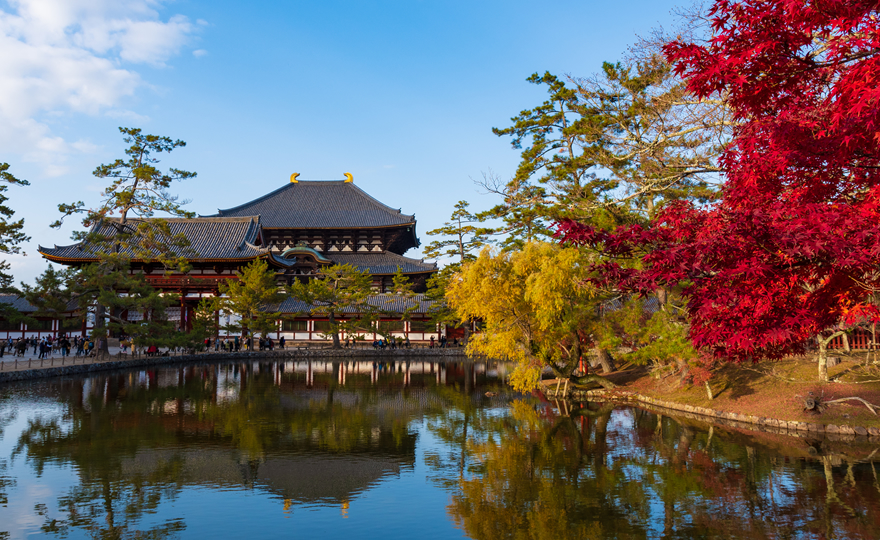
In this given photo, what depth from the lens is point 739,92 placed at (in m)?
5.78

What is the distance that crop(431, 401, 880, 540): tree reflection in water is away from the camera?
821 centimetres

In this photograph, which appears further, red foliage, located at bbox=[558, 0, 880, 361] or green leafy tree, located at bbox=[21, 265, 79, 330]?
green leafy tree, located at bbox=[21, 265, 79, 330]

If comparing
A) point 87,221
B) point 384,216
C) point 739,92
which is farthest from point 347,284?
point 739,92

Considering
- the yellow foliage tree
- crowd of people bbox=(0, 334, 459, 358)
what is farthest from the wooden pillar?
the yellow foliage tree

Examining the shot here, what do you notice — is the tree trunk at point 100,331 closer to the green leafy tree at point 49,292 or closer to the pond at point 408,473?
the green leafy tree at point 49,292

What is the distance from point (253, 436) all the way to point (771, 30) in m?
13.3

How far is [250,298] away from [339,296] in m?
6.00

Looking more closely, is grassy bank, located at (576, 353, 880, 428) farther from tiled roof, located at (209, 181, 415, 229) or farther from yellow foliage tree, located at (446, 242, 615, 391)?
tiled roof, located at (209, 181, 415, 229)

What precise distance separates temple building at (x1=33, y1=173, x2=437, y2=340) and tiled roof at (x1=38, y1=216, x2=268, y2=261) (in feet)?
0.21

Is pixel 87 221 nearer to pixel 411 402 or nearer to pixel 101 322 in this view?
pixel 101 322

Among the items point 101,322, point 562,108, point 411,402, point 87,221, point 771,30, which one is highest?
point 562,108

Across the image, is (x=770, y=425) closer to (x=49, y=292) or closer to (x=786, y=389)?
(x=786, y=389)

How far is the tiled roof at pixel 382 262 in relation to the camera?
4909 centimetres

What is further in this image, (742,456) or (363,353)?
(363,353)
